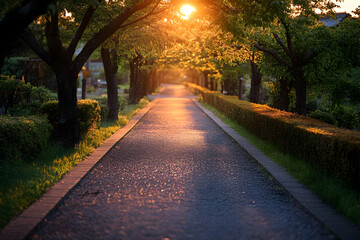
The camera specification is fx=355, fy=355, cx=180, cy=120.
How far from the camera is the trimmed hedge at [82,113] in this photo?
1015 cm

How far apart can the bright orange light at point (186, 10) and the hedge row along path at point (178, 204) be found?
14.5 feet

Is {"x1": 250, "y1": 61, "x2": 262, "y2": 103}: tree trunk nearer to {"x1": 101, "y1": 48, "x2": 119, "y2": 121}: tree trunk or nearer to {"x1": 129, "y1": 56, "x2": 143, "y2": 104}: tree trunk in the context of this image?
{"x1": 101, "y1": 48, "x2": 119, "y2": 121}: tree trunk

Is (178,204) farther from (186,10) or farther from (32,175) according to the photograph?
(186,10)

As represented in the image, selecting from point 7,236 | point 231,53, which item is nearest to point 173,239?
point 7,236

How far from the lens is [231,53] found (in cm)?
1571

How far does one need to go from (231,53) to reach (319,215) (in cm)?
1166

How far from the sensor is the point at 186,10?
11.4 metres

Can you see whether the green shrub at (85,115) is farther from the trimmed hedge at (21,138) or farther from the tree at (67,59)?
the trimmed hedge at (21,138)

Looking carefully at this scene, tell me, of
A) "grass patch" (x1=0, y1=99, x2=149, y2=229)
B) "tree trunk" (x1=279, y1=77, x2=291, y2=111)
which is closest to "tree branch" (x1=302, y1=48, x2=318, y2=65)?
"tree trunk" (x1=279, y1=77, x2=291, y2=111)

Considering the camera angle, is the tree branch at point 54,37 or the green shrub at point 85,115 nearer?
the tree branch at point 54,37

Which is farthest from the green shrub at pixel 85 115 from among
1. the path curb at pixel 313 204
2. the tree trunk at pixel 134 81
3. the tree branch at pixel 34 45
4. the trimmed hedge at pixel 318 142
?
the tree trunk at pixel 134 81

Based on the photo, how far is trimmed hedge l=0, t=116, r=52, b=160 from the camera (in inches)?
270

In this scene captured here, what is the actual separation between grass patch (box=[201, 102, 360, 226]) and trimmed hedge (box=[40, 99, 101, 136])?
18.5ft

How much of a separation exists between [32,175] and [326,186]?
5.29 meters
